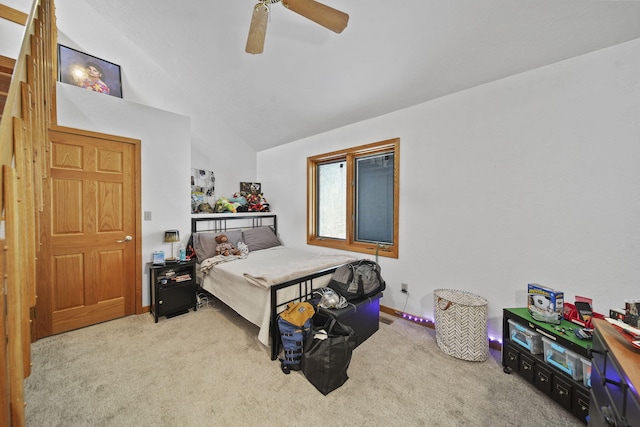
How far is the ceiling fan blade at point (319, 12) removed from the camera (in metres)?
1.51

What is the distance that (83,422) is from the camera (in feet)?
4.82

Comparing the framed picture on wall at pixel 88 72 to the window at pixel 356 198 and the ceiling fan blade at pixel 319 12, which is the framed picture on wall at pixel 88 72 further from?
the ceiling fan blade at pixel 319 12

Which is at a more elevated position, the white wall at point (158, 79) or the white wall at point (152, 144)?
the white wall at point (158, 79)

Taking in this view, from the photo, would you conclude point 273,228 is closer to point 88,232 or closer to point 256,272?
point 256,272

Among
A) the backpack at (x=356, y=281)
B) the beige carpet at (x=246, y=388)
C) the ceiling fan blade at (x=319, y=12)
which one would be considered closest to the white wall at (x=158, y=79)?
the ceiling fan blade at (x=319, y=12)

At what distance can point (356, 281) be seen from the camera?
2395 mm

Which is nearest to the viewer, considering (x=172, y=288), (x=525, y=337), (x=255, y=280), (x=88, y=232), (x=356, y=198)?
(x=525, y=337)

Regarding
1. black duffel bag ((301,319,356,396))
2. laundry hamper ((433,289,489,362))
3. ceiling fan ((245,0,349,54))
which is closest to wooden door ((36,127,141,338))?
ceiling fan ((245,0,349,54))

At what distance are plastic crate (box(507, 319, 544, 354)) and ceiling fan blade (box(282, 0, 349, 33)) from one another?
8.38ft

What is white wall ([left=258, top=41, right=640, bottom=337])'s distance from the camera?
173 centimetres

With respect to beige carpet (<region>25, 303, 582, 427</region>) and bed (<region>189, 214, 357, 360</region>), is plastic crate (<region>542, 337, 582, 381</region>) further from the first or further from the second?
bed (<region>189, 214, 357, 360</region>)

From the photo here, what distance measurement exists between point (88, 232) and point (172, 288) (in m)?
1.04

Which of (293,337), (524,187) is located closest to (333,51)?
(524,187)

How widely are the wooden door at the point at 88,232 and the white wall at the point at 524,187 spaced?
3.04m
